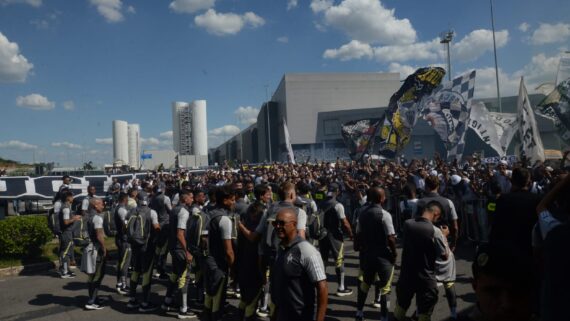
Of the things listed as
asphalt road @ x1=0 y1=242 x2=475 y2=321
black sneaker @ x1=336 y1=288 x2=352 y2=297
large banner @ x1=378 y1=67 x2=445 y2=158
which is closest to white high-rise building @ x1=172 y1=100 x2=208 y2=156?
large banner @ x1=378 y1=67 x2=445 y2=158

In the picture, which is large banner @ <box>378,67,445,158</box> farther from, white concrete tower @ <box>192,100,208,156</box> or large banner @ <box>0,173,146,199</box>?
white concrete tower @ <box>192,100,208,156</box>

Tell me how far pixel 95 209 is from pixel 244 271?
11.1 feet

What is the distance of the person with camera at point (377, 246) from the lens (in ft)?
16.3

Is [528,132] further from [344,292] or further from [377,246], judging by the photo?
[377,246]

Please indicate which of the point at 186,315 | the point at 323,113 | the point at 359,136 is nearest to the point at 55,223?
the point at 186,315

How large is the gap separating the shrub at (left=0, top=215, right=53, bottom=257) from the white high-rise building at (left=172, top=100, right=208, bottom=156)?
10420 centimetres

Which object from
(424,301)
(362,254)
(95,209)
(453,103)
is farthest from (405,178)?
(95,209)

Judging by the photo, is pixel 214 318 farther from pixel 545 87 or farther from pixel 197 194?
pixel 545 87

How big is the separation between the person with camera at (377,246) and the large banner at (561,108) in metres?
9.13

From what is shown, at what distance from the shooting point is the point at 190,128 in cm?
12069

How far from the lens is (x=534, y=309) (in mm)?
1545

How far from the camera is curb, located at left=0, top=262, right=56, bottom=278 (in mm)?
9070

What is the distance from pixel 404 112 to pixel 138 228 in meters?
10.8

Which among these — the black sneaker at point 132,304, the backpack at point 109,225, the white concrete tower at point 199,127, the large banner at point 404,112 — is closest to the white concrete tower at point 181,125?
the white concrete tower at point 199,127
